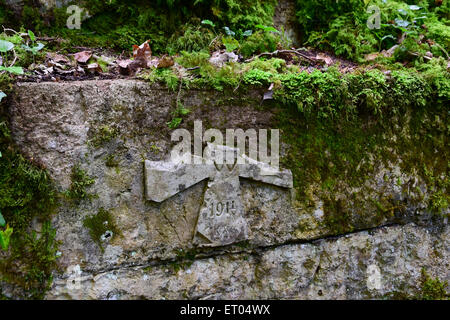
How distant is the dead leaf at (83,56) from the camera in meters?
2.87

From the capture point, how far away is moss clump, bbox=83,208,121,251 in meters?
2.52

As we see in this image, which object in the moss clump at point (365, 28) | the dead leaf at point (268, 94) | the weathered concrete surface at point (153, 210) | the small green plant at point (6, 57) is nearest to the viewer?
the small green plant at point (6, 57)

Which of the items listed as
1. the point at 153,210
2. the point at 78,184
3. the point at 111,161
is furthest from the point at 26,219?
the point at 153,210

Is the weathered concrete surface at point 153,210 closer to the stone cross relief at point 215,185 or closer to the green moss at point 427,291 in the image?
the stone cross relief at point 215,185

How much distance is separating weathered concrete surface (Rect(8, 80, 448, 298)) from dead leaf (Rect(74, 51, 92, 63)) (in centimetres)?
44

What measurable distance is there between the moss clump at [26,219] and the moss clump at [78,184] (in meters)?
0.10

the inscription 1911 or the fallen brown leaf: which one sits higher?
the fallen brown leaf

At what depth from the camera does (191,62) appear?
2877 millimetres

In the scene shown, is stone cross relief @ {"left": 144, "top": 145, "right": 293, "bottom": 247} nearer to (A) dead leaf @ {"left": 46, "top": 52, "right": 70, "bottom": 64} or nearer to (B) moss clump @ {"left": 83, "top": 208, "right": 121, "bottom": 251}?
(B) moss clump @ {"left": 83, "top": 208, "right": 121, "bottom": 251}

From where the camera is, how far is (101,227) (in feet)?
8.33

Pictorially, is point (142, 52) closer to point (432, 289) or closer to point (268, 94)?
point (268, 94)

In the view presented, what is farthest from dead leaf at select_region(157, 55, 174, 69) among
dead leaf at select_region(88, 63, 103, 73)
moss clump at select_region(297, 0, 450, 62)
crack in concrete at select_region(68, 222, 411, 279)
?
moss clump at select_region(297, 0, 450, 62)

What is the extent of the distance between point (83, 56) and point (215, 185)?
1.40m

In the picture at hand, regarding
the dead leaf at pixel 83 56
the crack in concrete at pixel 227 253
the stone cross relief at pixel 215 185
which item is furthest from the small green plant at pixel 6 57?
the crack in concrete at pixel 227 253
